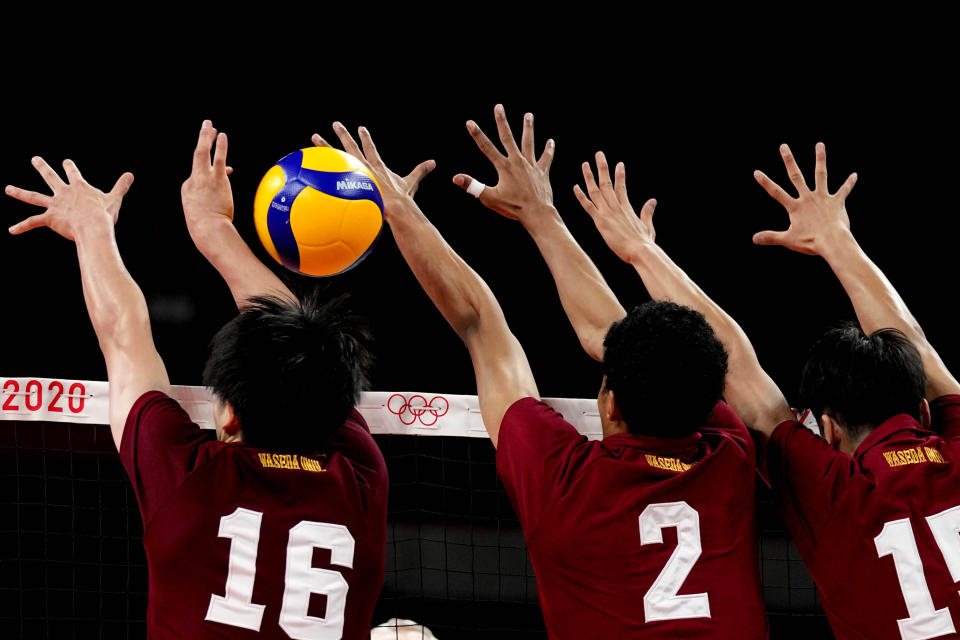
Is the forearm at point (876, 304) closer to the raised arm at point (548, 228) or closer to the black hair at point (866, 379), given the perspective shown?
the black hair at point (866, 379)

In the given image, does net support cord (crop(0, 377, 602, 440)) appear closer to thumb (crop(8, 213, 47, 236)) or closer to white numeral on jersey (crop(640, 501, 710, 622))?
thumb (crop(8, 213, 47, 236))

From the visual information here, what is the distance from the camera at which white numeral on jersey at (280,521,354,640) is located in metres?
2.44

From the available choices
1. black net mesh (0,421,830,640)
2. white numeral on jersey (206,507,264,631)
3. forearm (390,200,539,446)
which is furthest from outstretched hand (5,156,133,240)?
black net mesh (0,421,830,640)

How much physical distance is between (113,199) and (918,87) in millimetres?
7772

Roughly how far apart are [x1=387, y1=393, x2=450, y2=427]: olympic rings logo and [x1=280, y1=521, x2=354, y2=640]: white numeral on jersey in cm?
132

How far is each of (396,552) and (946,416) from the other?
231 inches

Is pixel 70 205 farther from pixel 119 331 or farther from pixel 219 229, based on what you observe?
pixel 119 331

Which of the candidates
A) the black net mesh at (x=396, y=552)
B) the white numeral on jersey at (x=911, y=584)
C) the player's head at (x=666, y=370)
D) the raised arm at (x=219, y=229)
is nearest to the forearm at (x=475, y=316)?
the player's head at (x=666, y=370)

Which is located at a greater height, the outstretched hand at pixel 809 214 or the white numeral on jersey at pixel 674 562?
the outstretched hand at pixel 809 214

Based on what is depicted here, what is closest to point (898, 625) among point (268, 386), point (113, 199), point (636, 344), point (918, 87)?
point (636, 344)

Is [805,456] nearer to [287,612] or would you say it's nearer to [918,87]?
[287,612]

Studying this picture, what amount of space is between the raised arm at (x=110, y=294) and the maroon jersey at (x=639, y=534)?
117cm

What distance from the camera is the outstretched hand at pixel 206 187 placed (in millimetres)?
3320

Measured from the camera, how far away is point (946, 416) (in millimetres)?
3283
